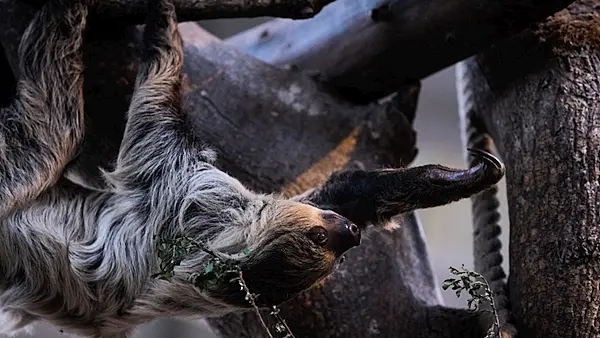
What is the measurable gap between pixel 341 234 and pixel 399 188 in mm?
236

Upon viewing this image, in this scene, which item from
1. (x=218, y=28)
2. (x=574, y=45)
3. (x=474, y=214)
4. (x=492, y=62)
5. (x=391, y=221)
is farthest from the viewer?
(x=218, y=28)

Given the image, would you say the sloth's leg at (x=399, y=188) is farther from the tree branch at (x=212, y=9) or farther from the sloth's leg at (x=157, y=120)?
the tree branch at (x=212, y=9)

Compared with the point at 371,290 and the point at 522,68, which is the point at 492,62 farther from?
the point at 371,290

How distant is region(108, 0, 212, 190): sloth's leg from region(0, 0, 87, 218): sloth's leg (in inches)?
7.1

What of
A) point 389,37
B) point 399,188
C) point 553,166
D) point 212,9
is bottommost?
point 553,166

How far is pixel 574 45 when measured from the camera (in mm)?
2721

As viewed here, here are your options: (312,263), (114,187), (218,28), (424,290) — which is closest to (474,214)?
(424,290)

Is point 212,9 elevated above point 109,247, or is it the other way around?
point 212,9

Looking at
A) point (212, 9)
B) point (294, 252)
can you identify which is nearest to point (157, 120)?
point (212, 9)

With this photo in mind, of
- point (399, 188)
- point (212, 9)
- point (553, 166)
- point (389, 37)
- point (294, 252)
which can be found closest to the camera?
point (294, 252)

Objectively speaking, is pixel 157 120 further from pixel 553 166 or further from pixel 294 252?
pixel 553 166

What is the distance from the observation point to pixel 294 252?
7.51 feet

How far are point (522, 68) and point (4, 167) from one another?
1.69 metres

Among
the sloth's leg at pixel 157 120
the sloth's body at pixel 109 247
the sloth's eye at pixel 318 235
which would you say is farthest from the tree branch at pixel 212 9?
the sloth's eye at pixel 318 235
